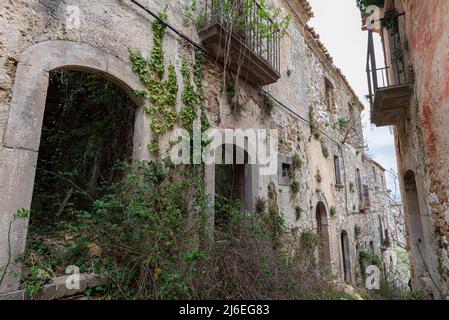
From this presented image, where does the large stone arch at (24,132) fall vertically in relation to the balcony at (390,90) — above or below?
below

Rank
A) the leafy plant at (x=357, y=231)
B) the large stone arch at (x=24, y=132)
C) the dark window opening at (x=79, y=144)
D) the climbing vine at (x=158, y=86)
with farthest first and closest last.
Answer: the leafy plant at (x=357, y=231)
the dark window opening at (x=79, y=144)
the climbing vine at (x=158, y=86)
the large stone arch at (x=24, y=132)

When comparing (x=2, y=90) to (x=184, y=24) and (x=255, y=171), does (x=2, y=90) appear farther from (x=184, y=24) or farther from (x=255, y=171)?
(x=255, y=171)

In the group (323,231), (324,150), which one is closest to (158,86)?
(324,150)

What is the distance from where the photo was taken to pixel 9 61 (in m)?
2.37

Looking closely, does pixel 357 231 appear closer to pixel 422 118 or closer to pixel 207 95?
pixel 422 118

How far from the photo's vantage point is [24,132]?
2.37 metres

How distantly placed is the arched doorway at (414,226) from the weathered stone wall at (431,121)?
37 centimetres

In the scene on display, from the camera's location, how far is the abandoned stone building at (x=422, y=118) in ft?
10.9

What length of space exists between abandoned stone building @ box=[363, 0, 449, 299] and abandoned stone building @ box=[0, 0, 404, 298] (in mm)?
163

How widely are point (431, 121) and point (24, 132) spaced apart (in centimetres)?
464

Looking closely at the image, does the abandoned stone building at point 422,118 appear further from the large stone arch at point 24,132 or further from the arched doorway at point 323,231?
the large stone arch at point 24,132

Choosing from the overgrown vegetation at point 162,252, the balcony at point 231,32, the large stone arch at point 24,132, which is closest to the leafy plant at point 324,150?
the balcony at point 231,32

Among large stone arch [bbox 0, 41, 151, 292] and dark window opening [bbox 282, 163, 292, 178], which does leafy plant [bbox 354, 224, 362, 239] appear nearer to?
dark window opening [bbox 282, 163, 292, 178]
